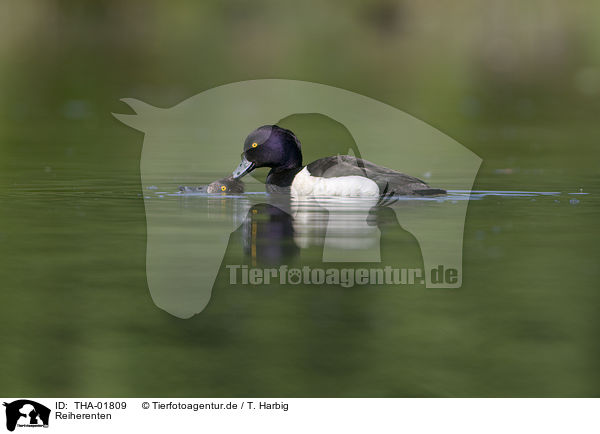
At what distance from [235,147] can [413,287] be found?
29.9 feet

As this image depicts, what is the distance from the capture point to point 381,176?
1160 centimetres

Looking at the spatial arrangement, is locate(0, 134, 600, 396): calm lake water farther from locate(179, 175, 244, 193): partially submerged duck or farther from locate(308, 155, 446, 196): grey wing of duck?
locate(179, 175, 244, 193): partially submerged duck

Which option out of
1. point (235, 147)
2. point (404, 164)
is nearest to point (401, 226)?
point (404, 164)

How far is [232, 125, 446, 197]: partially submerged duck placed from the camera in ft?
37.8

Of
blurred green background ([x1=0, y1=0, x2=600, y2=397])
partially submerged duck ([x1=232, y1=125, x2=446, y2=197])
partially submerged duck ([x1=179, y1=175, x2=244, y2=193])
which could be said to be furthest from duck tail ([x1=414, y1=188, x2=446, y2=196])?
partially submerged duck ([x1=179, y1=175, x2=244, y2=193])

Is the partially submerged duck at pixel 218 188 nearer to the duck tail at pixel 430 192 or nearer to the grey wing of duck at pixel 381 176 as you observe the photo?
the grey wing of duck at pixel 381 176

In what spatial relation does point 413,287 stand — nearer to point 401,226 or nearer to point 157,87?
point 401,226

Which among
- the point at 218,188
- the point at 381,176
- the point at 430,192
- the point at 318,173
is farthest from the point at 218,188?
the point at 430,192

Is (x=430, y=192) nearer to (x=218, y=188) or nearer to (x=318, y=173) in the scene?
(x=318, y=173)

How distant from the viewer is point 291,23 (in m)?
37.5
